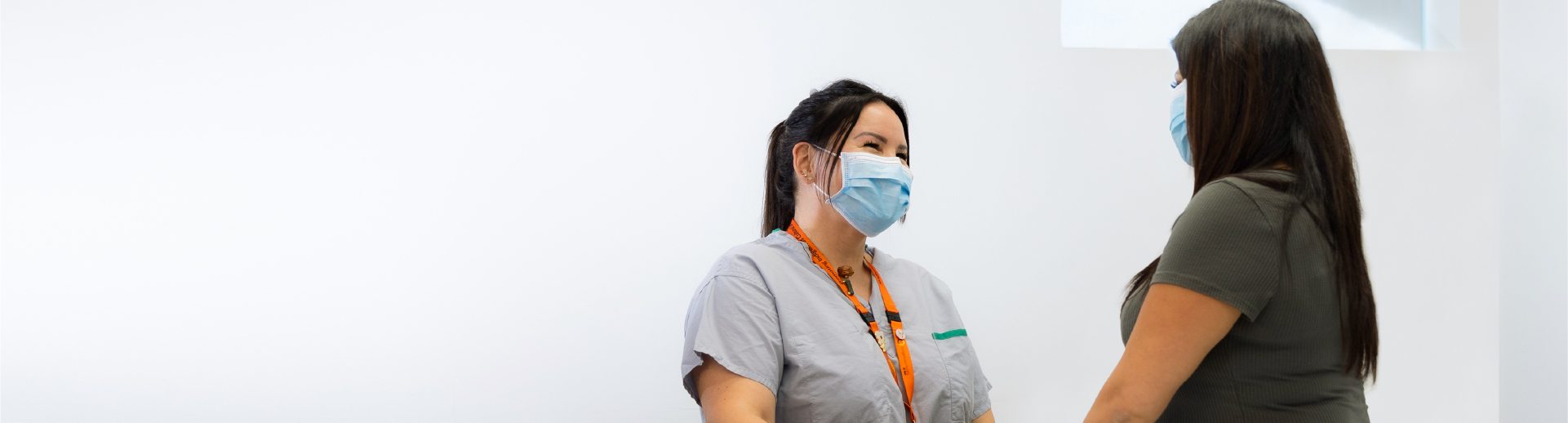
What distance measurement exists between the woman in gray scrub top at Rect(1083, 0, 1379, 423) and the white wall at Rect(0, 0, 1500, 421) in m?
1.10

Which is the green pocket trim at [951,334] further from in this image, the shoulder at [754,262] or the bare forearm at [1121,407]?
the bare forearm at [1121,407]

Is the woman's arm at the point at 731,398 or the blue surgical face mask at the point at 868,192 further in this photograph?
the blue surgical face mask at the point at 868,192

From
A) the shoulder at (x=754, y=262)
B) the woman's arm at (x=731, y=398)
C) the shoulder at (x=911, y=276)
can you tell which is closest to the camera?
the woman's arm at (x=731, y=398)

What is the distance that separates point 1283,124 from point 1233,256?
198 millimetres

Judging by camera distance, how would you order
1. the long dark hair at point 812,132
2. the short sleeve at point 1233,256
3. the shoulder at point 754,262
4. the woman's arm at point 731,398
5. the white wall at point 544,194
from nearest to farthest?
the short sleeve at point 1233,256, the woman's arm at point 731,398, the shoulder at point 754,262, the long dark hair at point 812,132, the white wall at point 544,194

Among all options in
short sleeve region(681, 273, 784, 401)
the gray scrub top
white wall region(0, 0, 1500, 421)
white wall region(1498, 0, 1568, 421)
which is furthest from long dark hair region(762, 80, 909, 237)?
white wall region(1498, 0, 1568, 421)

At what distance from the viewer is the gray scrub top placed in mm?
1209

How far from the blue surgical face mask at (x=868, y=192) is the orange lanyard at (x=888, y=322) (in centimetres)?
8

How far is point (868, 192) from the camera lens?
1.37 meters

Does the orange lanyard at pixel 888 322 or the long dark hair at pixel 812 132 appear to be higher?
the long dark hair at pixel 812 132

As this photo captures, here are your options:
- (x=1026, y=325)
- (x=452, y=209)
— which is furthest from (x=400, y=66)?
(x=1026, y=325)

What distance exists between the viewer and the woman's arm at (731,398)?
115 cm

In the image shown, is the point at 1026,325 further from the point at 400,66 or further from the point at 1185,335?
the point at 400,66

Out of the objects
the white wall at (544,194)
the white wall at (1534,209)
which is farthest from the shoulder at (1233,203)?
the white wall at (1534,209)
